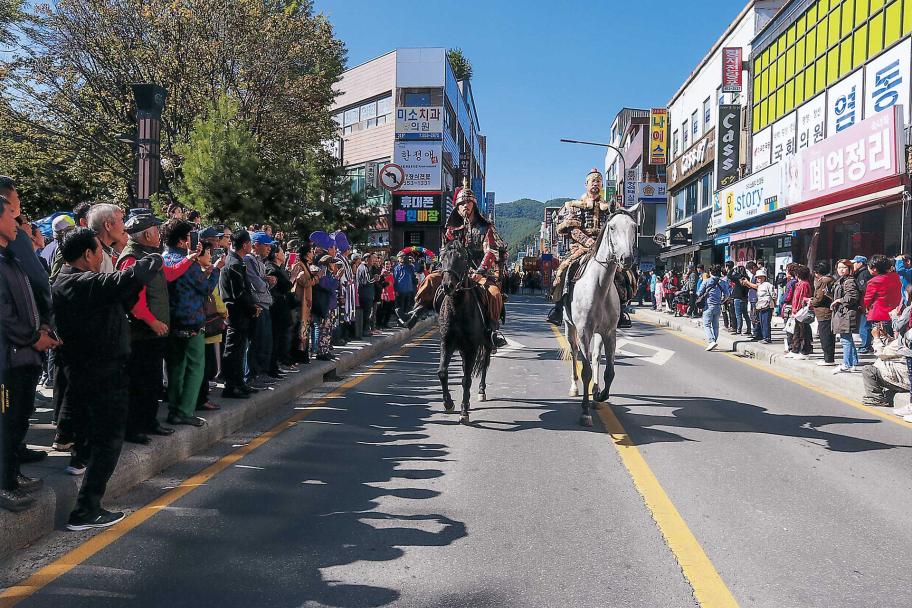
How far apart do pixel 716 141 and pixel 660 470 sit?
29968 millimetres

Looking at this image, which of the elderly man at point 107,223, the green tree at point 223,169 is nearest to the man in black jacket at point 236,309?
the elderly man at point 107,223

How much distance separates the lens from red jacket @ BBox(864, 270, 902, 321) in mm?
11352

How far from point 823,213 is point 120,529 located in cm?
1998

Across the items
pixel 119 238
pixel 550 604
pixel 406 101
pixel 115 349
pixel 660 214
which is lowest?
pixel 550 604

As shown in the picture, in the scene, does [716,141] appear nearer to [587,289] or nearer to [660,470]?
[587,289]

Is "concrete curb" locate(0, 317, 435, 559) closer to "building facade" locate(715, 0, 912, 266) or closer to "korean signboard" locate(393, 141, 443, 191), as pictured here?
"building facade" locate(715, 0, 912, 266)

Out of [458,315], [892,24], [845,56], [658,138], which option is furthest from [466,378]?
[658,138]

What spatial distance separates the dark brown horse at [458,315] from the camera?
794 cm

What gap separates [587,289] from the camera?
8.30 meters

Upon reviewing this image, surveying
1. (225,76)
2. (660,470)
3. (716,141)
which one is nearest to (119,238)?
(660,470)

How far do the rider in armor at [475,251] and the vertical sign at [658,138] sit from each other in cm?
4347

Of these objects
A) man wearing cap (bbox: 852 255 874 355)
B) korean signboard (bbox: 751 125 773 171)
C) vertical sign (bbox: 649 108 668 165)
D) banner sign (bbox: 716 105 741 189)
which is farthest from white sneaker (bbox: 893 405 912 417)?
vertical sign (bbox: 649 108 668 165)

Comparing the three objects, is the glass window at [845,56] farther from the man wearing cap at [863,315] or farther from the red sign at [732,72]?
the red sign at [732,72]

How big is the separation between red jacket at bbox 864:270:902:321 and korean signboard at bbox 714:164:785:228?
13355mm
